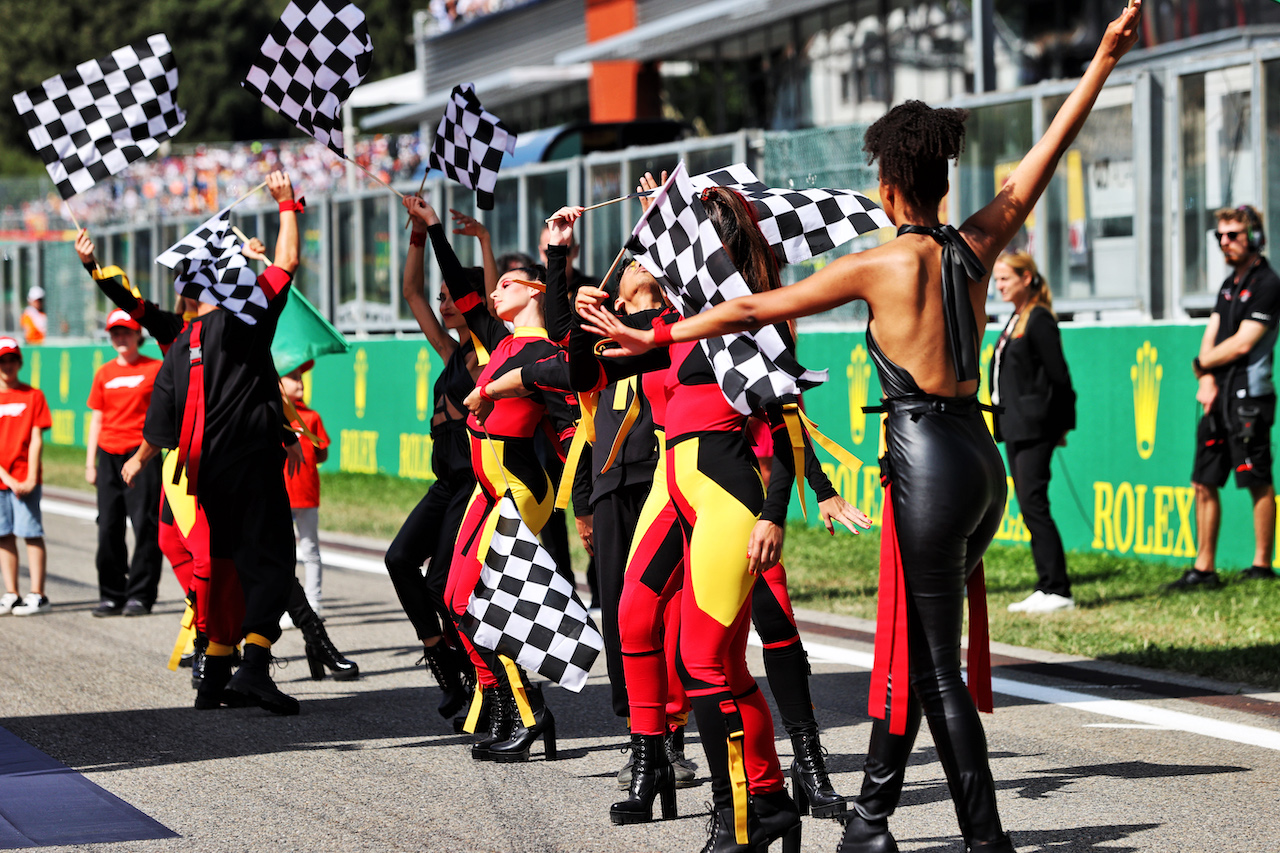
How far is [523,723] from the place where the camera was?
6.35 meters

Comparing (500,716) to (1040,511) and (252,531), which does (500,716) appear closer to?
(252,531)

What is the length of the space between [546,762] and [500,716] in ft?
0.88

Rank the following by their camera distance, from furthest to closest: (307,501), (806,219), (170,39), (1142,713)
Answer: (170,39)
(307,501)
(1142,713)
(806,219)

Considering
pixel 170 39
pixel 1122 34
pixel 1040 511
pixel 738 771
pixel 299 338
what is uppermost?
pixel 170 39

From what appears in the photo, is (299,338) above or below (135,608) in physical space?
above

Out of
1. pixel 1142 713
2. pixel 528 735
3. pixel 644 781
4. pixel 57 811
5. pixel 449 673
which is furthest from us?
pixel 449 673

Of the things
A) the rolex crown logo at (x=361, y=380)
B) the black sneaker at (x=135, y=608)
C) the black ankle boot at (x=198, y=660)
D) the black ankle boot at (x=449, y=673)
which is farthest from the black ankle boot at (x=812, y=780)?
the rolex crown logo at (x=361, y=380)

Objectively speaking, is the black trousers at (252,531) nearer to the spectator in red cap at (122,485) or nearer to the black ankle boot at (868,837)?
the spectator in red cap at (122,485)

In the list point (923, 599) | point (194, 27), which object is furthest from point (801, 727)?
point (194, 27)

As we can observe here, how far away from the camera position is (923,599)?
4.34 meters

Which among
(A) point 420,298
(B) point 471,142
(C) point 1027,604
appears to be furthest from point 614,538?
(C) point 1027,604

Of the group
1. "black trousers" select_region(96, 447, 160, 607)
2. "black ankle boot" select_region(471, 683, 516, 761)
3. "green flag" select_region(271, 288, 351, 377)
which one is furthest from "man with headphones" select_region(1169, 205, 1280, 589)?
"black trousers" select_region(96, 447, 160, 607)

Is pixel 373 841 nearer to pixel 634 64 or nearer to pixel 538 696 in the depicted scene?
pixel 538 696

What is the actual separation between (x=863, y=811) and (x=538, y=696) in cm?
215
